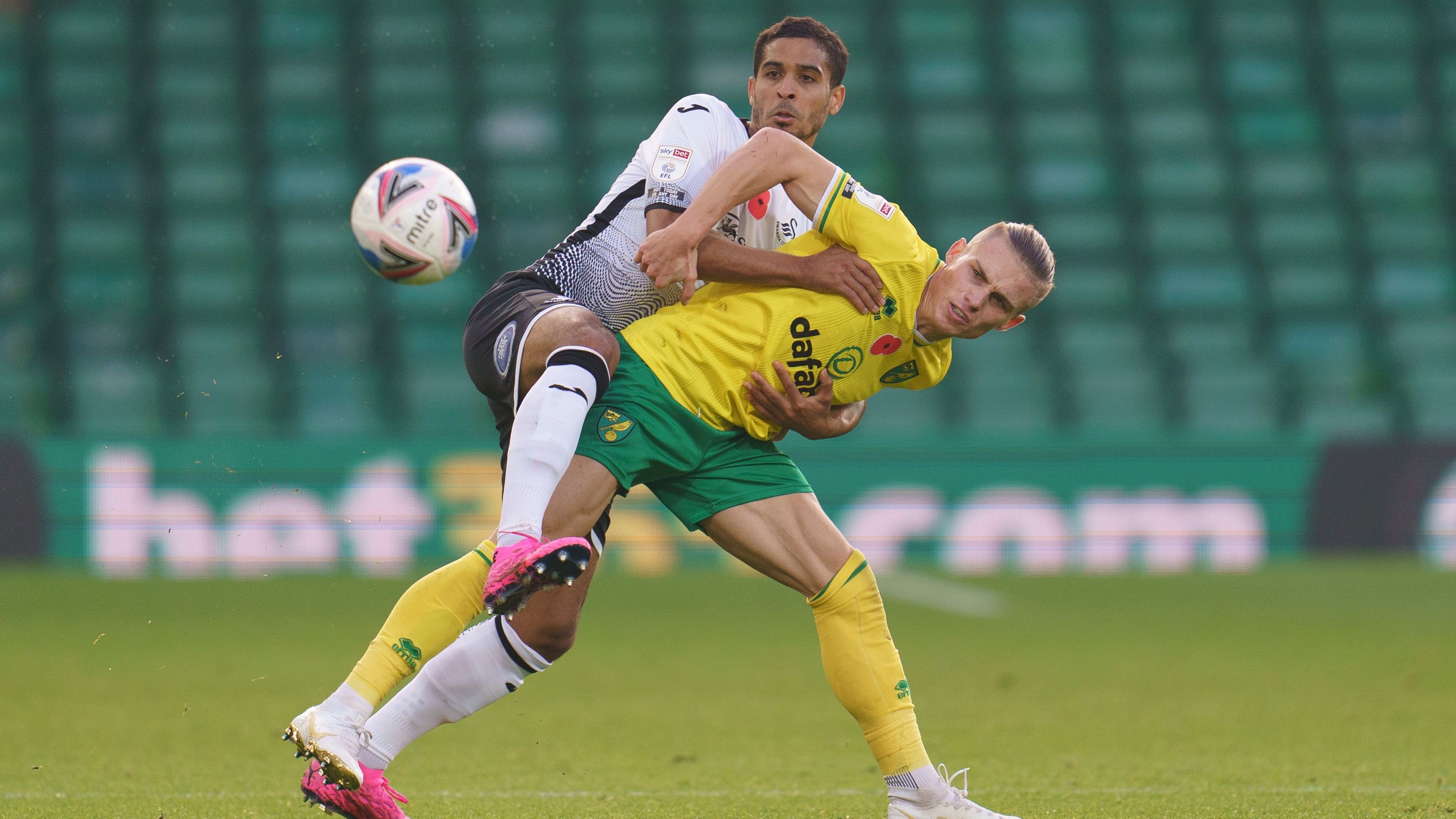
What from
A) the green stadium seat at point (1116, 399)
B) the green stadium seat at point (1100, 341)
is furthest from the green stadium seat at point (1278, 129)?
the green stadium seat at point (1116, 399)

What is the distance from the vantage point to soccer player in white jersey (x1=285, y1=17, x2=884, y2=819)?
11.4 feet

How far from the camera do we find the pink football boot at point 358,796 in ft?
11.5

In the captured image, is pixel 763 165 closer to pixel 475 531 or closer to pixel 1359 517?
pixel 475 531

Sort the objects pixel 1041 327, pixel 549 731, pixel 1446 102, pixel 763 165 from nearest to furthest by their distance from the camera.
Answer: pixel 763 165 → pixel 549 731 → pixel 1041 327 → pixel 1446 102

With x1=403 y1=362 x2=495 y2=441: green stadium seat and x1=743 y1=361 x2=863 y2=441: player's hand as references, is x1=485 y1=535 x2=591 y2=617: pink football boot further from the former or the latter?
x1=403 y1=362 x2=495 y2=441: green stadium seat

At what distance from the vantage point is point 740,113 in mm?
13547

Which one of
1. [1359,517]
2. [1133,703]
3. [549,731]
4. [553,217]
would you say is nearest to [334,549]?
[553,217]

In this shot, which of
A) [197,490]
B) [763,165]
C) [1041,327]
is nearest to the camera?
[763,165]

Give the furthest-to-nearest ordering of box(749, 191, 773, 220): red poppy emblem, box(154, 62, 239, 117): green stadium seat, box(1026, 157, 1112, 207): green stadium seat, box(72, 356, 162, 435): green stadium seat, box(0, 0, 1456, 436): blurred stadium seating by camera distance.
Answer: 1. box(1026, 157, 1112, 207): green stadium seat
2. box(154, 62, 239, 117): green stadium seat
3. box(0, 0, 1456, 436): blurred stadium seating
4. box(72, 356, 162, 435): green stadium seat
5. box(749, 191, 773, 220): red poppy emblem

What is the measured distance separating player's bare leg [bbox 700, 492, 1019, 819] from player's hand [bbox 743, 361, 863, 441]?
0.18m

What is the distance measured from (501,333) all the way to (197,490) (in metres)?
7.35

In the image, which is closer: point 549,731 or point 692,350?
point 692,350

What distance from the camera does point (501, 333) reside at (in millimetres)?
3680

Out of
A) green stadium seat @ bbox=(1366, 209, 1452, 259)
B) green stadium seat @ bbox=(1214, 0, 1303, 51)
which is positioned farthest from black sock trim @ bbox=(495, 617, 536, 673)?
green stadium seat @ bbox=(1214, 0, 1303, 51)
